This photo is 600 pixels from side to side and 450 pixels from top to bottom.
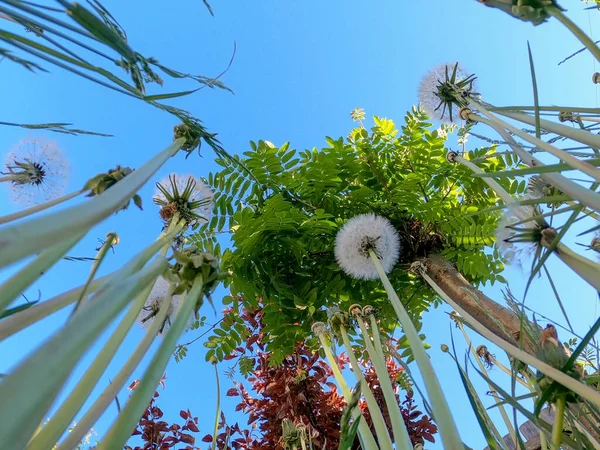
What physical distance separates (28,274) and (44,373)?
0.11m

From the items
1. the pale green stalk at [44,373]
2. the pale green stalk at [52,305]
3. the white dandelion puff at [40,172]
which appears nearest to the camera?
the pale green stalk at [44,373]

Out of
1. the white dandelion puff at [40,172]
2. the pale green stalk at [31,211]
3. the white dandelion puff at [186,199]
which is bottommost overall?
the pale green stalk at [31,211]

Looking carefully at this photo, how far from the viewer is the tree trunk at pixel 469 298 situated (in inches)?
41.3

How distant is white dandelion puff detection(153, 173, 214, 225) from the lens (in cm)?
67

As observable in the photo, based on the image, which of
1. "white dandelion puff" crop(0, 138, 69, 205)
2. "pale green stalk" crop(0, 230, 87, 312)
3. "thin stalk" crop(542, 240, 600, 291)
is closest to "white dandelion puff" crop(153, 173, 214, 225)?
"white dandelion puff" crop(0, 138, 69, 205)

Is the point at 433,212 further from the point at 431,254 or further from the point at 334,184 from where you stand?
the point at 334,184

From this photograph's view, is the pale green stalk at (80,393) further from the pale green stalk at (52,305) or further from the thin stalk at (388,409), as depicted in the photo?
the thin stalk at (388,409)

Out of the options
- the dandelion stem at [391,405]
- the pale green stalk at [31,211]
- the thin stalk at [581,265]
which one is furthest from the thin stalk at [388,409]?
the pale green stalk at [31,211]

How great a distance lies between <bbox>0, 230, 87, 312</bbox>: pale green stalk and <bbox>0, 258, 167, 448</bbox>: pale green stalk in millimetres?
48

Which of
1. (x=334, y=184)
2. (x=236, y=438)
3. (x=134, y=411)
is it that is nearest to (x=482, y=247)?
(x=334, y=184)

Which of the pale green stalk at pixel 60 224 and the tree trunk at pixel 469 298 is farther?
A: the tree trunk at pixel 469 298

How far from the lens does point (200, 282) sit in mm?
360

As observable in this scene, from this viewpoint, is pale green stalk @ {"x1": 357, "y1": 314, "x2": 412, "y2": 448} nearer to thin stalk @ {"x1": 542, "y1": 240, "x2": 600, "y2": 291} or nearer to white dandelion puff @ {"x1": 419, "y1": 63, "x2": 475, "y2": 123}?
thin stalk @ {"x1": 542, "y1": 240, "x2": 600, "y2": 291}

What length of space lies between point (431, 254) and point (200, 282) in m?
1.20
